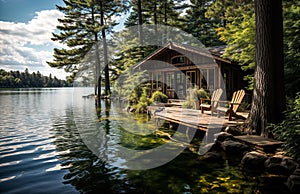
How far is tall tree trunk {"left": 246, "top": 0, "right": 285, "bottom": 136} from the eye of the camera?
19.6 feet

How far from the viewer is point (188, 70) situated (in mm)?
15805

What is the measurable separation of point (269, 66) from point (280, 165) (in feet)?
8.98

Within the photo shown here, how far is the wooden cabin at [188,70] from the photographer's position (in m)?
13.5

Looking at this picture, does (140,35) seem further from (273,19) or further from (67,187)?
(67,187)

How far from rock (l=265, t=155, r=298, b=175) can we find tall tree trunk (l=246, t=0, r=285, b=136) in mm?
1312

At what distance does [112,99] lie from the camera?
2366 centimetres

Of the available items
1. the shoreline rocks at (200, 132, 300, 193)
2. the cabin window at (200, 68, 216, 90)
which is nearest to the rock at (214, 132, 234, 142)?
the shoreline rocks at (200, 132, 300, 193)

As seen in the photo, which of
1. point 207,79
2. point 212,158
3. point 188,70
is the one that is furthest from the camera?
point 188,70

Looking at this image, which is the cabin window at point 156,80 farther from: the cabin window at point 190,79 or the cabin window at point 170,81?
the cabin window at point 190,79

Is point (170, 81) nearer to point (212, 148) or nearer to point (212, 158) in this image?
point (212, 148)

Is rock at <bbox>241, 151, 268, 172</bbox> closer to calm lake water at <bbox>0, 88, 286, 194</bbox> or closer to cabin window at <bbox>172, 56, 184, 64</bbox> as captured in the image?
calm lake water at <bbox>0, 88, 286, 194</bbox>

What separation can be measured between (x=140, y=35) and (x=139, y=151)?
1837 cm

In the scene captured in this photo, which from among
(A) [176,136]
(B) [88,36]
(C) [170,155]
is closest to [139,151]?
(C) [170,155]

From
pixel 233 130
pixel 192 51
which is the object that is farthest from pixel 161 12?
pixel 233 130
